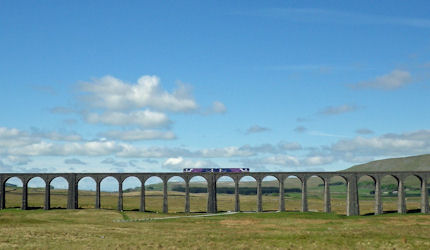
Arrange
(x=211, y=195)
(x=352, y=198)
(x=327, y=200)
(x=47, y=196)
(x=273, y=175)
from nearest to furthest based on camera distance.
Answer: (x=327, y=200) < (x=352, y=198) < (x=273, y=175) < (x=211, y=195) < (x=47, y=196)

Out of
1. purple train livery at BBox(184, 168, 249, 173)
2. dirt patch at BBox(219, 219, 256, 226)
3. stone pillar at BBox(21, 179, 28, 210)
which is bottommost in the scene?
dirt patch at BBox(219, 219, 256, 226)

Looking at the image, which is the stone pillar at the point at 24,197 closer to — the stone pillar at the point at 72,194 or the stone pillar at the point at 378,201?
the stone pillar at the point at 72,194

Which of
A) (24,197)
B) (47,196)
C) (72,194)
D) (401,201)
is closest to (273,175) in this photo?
(401,201)

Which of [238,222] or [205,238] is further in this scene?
[238,222]

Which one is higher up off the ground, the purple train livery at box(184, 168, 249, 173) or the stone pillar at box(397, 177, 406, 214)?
the purple train livery at box(184, 168, 249, 173)

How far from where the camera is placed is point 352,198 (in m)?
109

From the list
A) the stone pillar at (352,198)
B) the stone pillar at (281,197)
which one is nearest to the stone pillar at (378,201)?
the stone pillar at (352,198)

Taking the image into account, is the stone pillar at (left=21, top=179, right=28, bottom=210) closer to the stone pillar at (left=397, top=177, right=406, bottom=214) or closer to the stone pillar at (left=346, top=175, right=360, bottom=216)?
the stone pillar at (left=346, top=175, right=360, bottom=216)

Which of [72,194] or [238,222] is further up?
[72,194]

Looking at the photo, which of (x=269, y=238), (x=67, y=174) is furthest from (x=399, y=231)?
(x=67, y=174)

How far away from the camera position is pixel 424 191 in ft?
359

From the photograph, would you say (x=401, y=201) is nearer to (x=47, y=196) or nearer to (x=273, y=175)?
(x=273, y=175)

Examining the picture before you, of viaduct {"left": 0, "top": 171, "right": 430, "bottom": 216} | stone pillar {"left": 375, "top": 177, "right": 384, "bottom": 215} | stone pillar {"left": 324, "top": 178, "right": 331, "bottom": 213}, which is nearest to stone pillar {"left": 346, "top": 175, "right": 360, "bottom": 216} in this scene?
viaduct {"left": 0, "top": 171, "right": 430, "bottom": 216}

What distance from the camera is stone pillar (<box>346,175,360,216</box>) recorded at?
4262 inches
